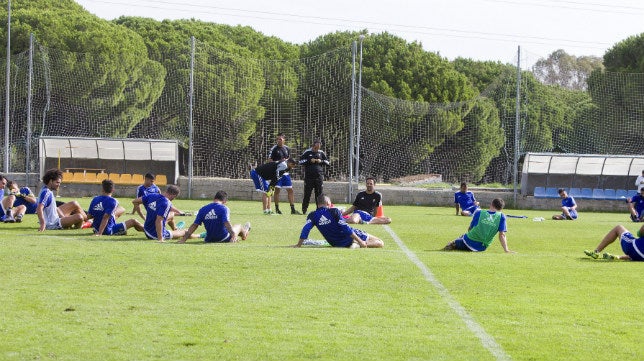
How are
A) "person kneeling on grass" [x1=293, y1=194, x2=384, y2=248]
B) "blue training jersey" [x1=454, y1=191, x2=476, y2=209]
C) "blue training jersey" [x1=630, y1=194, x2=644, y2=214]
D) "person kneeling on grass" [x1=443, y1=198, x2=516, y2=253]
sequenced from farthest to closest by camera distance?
"blue training jersey" [x1=454, y1=191, x2=476, y2=209] → "blue training jersey" [x1=630, y1=194, x2=644, y2=214] → "person kneeling on grass" [x1=443, y1=198, x2=516, y2=253] → "person kneeling on grass" [x1=293, y1=194, x2=384, y2=248]

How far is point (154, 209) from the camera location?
16.9m

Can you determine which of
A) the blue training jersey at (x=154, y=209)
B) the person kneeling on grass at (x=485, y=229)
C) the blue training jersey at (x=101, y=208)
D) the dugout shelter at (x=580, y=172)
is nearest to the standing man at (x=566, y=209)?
the dugout shelter at (x=580, y=172)

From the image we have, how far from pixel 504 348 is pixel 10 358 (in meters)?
3.66

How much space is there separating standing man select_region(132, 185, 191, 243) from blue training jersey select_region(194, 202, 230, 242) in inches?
28.9

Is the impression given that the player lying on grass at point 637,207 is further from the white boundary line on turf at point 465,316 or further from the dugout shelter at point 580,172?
the white boundary line on turf at point 465,316

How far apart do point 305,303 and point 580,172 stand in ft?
95.5

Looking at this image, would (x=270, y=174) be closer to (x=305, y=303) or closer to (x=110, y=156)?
(x=110, y=156)

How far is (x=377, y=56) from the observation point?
62438 millimetres

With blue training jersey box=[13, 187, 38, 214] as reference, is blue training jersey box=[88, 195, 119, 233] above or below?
above

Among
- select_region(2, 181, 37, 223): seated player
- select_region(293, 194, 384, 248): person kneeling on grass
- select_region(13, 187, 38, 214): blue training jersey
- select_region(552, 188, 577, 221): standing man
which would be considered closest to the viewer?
select_region(293, 194, 384, 248): person kneeling on grass

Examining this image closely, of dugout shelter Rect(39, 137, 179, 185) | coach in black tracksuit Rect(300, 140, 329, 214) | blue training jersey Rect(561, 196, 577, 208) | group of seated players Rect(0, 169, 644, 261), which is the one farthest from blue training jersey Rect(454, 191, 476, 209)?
dugout shelter Rect(39, 137, 179, 185)

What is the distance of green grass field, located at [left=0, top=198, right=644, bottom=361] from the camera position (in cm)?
773

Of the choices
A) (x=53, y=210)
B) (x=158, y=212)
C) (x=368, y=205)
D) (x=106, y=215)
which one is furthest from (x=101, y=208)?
(x=368, y=205)

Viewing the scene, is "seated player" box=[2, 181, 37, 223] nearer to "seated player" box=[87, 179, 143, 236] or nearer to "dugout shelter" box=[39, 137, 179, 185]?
"seated player" box=[87, 179, 143, 236]
